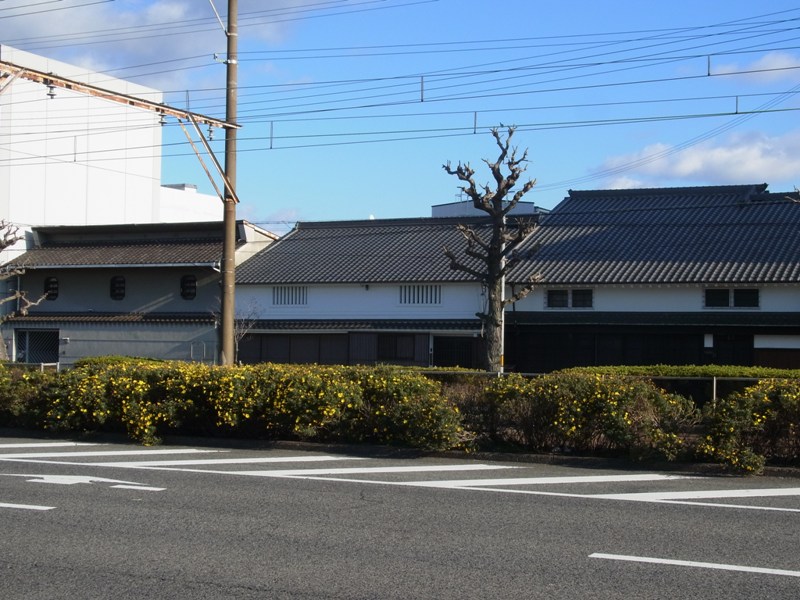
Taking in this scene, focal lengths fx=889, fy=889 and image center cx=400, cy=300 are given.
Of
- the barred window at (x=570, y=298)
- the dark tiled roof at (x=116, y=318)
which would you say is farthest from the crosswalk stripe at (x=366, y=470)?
the dark tiled roof at (x=116, y=318)

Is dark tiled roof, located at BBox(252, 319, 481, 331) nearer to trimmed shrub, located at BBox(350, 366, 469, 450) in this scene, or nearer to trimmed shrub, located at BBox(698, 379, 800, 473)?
trimmed shrub, located at BBox(350, 366, 469, 450)

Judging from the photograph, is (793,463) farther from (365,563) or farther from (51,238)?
(51,238)

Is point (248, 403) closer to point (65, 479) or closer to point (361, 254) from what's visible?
point (65, 479)

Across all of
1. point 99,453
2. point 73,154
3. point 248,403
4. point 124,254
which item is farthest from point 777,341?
point 73,154

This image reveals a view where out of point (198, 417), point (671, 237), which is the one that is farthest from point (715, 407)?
point (671, 237)

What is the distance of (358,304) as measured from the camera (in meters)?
33.6

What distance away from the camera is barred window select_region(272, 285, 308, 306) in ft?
113

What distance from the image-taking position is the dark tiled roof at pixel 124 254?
3653 centimetres

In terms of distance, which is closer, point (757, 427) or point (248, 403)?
point (757, 427)

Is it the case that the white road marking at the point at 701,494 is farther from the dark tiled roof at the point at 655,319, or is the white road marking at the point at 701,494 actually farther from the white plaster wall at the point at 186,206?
the white plaster wall at the point at 186,206

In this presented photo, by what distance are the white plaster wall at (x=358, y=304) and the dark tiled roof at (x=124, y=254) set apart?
2397 millimetres

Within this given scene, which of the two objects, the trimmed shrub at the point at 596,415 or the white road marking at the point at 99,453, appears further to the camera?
the white road marking at the point at 99,453

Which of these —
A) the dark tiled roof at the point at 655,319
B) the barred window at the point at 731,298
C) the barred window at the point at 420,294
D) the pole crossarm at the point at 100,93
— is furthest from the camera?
the barred window at the point at 420,294

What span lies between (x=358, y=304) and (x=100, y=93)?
1741 cm
